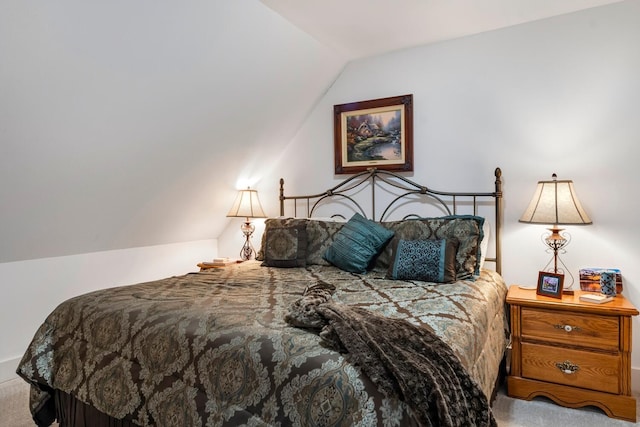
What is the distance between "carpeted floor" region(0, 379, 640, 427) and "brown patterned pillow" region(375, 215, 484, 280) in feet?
2.51

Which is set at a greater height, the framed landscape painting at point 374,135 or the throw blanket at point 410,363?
the framed landscape painting at point 374,135

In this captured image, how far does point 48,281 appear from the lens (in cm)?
303

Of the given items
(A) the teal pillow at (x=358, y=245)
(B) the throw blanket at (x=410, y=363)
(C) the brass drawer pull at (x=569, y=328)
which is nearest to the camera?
(B) the throw blanket at (x=410, y=363)

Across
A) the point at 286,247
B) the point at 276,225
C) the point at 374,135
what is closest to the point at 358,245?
the point at 286,247

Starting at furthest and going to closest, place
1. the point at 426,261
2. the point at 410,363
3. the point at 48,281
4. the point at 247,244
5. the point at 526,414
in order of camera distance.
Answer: the point at 247,244, the point at 48,281, the point at 426,261, the point at 526,414, the point at 410,363

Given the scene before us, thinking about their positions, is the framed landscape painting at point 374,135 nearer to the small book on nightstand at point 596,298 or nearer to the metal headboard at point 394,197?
the metal headboard at point 394,197

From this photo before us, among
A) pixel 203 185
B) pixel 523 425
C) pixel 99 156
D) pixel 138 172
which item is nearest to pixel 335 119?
→ pixel 203 185

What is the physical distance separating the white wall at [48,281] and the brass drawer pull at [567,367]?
326 cm

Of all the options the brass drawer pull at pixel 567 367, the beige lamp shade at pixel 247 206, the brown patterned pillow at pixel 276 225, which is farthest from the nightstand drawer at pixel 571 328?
the beige lamp shade at pixel 247 206

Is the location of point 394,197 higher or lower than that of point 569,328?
higher

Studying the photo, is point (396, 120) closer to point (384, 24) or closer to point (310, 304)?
point (384, 24)

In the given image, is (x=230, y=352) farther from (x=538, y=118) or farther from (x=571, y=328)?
(x=538, y=118)

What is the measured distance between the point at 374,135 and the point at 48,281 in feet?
9.12

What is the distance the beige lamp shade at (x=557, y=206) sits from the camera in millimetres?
2496
